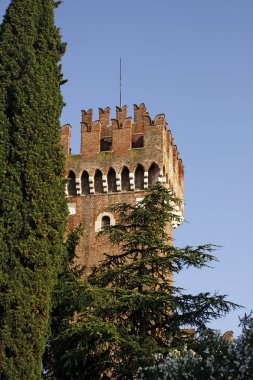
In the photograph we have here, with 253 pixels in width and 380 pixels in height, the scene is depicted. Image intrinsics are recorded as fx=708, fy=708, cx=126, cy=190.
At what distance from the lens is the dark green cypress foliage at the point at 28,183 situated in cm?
1436

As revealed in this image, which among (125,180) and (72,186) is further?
(72,186)

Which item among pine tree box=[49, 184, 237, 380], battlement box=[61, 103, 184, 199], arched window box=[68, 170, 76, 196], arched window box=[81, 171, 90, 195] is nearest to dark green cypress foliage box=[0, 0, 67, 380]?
pine tree box=[49, 184, 237, 380]

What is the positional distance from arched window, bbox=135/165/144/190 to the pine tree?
7.26 m

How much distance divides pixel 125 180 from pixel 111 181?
1.78 ft

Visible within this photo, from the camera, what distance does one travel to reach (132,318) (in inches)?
628

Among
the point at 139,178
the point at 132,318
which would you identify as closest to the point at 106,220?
the point at 139,178

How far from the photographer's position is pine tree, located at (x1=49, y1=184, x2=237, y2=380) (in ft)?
48.5

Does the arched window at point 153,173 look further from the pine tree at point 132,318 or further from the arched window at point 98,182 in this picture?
the pine tree at point 132,318

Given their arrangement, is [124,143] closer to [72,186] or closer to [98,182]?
[98,182]

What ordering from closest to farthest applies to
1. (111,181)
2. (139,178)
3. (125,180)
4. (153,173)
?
1. (153,173)
2. (139,178)
3. (125,180)
4. (111,181)

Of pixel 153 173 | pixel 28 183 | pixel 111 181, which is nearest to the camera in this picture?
pixel 28 183

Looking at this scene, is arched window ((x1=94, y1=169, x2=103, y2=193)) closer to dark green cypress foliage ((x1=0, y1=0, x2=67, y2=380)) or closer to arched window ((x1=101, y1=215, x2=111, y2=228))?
arched window ((x1=101, y1=215, x2=111, y2=228))

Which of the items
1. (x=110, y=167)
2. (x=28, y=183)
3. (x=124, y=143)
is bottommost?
(x=28, y=183)

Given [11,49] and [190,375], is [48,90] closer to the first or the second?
[11,49]
